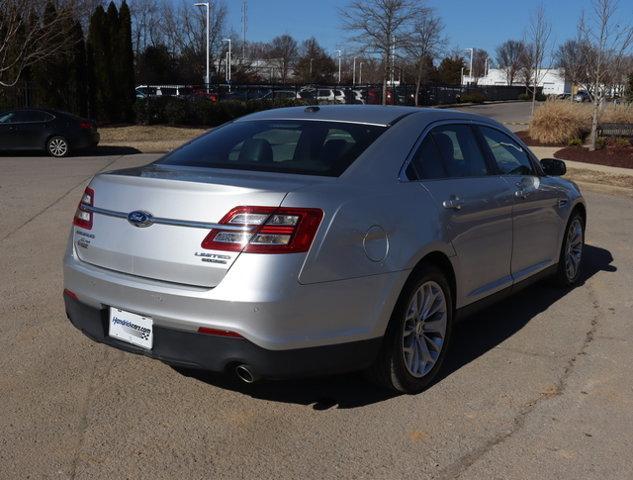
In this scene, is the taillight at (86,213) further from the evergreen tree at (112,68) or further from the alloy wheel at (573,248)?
the evergreen tree at (112,68)

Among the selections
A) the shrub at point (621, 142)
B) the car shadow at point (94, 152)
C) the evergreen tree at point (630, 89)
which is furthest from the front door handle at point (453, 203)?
the evergreen tree at point (630, 89)

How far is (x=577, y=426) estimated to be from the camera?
12.6 feet

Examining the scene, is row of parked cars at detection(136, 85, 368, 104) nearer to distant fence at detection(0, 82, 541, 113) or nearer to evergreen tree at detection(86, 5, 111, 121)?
distant fence at detection(0, 82, 541, 113)

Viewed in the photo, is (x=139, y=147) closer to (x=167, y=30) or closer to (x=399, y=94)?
(x=399, y=94)

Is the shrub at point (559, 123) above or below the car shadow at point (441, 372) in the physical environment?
above

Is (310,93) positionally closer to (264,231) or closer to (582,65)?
(582,65)

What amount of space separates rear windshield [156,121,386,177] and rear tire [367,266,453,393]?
0.81 meters

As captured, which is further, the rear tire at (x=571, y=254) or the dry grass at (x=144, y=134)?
the dry grass at (x=144, y=134)

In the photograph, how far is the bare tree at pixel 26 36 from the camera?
22797 mm

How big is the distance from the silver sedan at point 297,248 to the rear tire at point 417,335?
0.01m

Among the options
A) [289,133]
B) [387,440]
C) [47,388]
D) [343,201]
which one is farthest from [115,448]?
[289,133]

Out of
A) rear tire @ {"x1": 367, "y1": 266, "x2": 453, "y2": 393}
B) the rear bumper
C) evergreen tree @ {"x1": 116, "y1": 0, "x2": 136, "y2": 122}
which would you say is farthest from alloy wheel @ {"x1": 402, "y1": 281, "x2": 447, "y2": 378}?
evergreen tree @ {"x1": 116, "y1": 0, "x2": 136, "y2": 122}

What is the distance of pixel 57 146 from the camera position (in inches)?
748

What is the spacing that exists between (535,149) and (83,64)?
17.3 m
